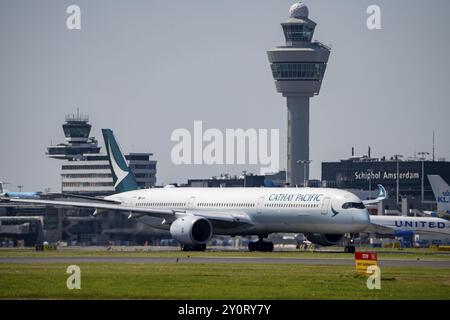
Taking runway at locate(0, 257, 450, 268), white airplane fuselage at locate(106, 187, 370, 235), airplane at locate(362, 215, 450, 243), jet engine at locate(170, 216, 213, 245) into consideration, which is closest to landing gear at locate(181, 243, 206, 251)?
jet engine at locate(170, 216, 213, 245)

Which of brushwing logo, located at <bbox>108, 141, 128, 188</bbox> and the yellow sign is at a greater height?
brushwing logo, located at <bbox>108, 141, 128, 188</bbox>

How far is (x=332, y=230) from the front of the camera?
322 ft

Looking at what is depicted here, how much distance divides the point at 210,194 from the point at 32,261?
34831mm

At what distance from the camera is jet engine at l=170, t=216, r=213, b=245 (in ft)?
331

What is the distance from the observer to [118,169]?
12256cm

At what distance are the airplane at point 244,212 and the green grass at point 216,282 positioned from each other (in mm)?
26841

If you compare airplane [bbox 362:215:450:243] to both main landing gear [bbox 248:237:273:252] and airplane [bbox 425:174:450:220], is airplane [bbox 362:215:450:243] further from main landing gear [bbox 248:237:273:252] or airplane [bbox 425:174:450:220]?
main landing gear [bbox 248:237:273:252]

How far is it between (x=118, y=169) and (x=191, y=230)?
78.2 ft

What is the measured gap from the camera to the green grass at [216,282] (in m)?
49.3

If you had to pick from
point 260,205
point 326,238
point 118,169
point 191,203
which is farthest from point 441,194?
point 260,205

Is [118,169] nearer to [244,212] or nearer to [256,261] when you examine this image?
[244,212]

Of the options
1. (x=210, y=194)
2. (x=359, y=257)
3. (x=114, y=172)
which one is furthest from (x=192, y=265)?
(x=114, y=172)

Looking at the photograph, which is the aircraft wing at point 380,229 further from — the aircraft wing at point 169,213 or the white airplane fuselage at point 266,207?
the aircraft wing at point 169,213
